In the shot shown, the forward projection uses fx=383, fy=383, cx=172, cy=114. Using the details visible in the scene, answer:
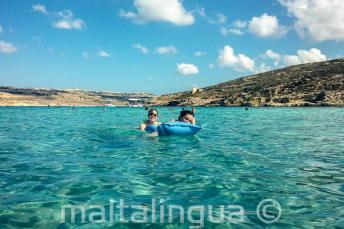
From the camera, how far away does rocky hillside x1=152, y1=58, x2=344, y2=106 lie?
422 ft

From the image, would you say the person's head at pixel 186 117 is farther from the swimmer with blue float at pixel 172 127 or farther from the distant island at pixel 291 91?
the distant island at pixel 291 91

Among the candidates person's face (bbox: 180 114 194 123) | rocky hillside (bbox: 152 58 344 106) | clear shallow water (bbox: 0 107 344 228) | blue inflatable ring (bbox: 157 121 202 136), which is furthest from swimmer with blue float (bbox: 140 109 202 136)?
rocky hillside (bbox: 152 58 344 106)

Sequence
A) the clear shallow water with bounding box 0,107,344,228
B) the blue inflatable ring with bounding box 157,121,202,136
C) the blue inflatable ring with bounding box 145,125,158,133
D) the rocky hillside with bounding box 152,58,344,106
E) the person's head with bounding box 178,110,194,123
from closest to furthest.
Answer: the clear shallow water with bounding box 0,107,344,228 → the blue inflatable ring with bounding box 157,121,202,136 → the blue inflatable ring with bounding box 145,125,158,133 → the person's head with bounding box 178,110,194,123 → the rocky hillside with bounding box 152,58,344,106

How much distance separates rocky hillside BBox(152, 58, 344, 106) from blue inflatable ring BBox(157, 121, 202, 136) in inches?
4166

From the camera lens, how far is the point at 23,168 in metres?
13.5

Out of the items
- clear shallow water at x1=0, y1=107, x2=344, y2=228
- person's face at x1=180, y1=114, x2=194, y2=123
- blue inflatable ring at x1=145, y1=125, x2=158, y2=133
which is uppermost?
person's face at x1=180, y1=114, x2=194, y2=123

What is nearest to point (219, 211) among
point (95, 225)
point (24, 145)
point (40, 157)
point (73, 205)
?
point (95, 225)

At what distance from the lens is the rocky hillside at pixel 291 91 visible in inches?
5059

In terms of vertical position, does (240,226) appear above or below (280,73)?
below

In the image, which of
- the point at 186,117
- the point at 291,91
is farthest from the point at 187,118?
the point at 291,91

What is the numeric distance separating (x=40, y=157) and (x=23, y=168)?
9.10ft

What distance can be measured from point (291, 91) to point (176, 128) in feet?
427

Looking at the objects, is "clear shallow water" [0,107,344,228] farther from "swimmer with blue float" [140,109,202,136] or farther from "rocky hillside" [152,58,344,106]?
"rocky hillside" [152,58,344,106]

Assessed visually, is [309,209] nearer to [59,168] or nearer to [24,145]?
[59,168]
